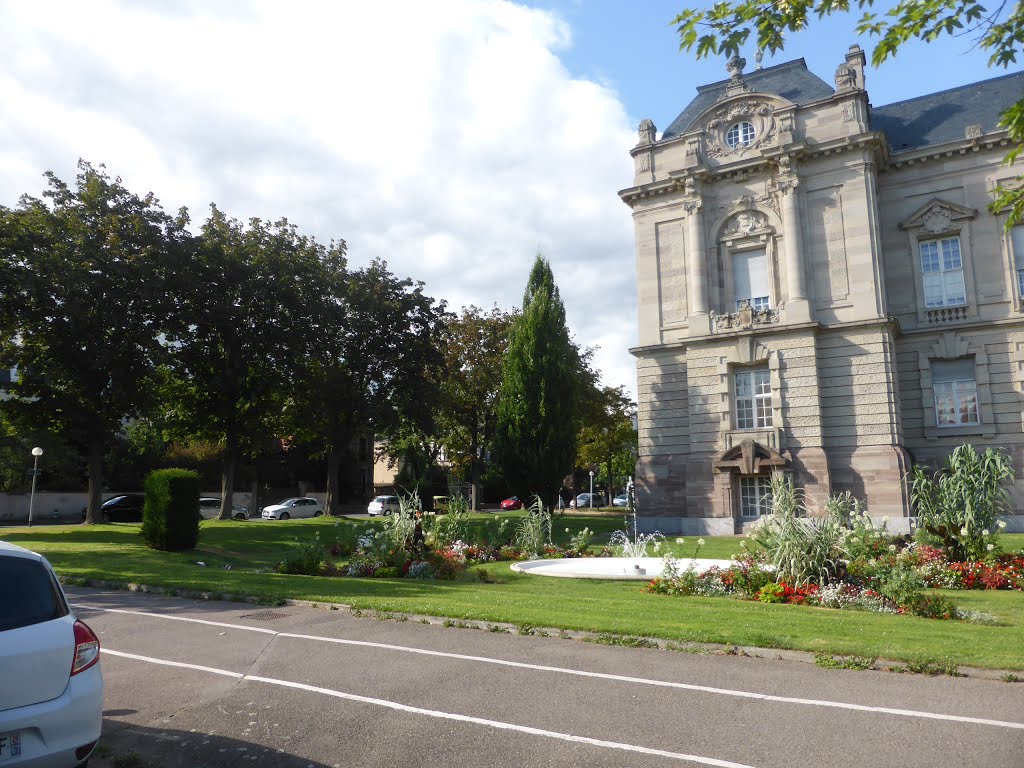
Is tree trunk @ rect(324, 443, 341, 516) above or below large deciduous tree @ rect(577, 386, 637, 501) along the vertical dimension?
below

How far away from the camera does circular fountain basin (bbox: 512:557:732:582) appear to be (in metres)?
16.1

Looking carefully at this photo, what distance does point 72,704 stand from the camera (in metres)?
4.77

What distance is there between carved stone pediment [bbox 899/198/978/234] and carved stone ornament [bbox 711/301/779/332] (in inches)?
271

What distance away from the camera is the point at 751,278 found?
31672 mm

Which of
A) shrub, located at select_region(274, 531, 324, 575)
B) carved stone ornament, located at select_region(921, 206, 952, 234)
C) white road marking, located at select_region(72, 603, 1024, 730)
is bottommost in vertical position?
white road marking, located at select_region(72, 603, 1024, 730)

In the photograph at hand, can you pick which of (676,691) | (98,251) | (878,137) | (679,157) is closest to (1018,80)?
(878,137)

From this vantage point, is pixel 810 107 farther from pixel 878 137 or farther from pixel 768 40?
pixel 768 40

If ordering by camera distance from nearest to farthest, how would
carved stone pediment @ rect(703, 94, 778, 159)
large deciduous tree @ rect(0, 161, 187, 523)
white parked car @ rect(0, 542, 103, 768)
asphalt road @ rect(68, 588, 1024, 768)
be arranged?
white parked car @ rect(0, 542, 103, 768), asphalt road @ rect(68, 588, 1024, 768), large deciduous tree @ rect(0, 161, 187, 523), carved stone pediment @ rect(703, 94, 778, 159)

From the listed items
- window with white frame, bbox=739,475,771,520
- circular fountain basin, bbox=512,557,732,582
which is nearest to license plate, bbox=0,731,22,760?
circular fountain basin, bbox=512,557,732,582

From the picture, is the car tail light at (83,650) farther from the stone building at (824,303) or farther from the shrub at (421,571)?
the stone building at (824,303)

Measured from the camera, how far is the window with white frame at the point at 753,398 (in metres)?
30.4

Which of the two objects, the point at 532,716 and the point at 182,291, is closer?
the point at 532,716

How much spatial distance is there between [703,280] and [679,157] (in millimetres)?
6260

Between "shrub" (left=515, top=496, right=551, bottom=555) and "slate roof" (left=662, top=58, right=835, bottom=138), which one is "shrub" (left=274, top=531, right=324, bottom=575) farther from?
"slate roof" (left=662, top=58, right=835, bottom=138)
